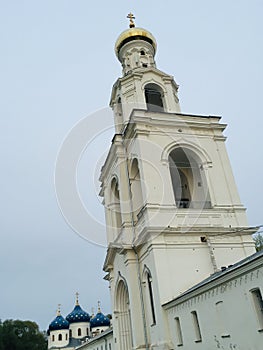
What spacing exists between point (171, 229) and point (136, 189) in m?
4.36

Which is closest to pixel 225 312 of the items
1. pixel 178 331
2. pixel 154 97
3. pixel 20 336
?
pixel 178 331

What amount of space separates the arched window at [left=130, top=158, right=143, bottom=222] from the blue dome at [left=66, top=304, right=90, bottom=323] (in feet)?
141

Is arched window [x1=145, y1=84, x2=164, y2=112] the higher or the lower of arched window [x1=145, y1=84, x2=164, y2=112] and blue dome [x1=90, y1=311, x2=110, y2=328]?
the higher

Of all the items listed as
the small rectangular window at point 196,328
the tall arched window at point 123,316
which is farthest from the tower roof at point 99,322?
the small rectangular window at point 196,328

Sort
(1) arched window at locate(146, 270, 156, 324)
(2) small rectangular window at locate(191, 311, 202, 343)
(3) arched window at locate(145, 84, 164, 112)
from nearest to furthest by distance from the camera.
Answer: (2) small rectangular window at locate(191, 311, 202, 343) < (1) arched window at locate(146, 270, 156, 324) < (3) arched window at locate(145, 84, 164, 112)

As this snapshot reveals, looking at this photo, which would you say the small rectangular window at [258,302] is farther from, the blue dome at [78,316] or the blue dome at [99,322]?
the blue dome at [78,316]

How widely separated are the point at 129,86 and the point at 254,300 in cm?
1620

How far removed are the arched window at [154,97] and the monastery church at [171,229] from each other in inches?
2.5

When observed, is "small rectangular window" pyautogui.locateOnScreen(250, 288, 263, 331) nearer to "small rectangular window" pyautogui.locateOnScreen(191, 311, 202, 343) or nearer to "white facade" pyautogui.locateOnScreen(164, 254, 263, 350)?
"white facade" pyautogui.locateOnScreen(164, 254, 263, 350)

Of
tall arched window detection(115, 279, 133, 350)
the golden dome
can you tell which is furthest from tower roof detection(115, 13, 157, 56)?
tall arched window detection(115, 279, 133, 350)

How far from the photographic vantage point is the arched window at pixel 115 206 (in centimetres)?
2218

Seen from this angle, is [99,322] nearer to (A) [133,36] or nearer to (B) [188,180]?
(B) [188,180]

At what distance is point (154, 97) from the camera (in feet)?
75.9

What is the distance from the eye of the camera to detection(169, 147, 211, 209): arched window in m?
18.9
